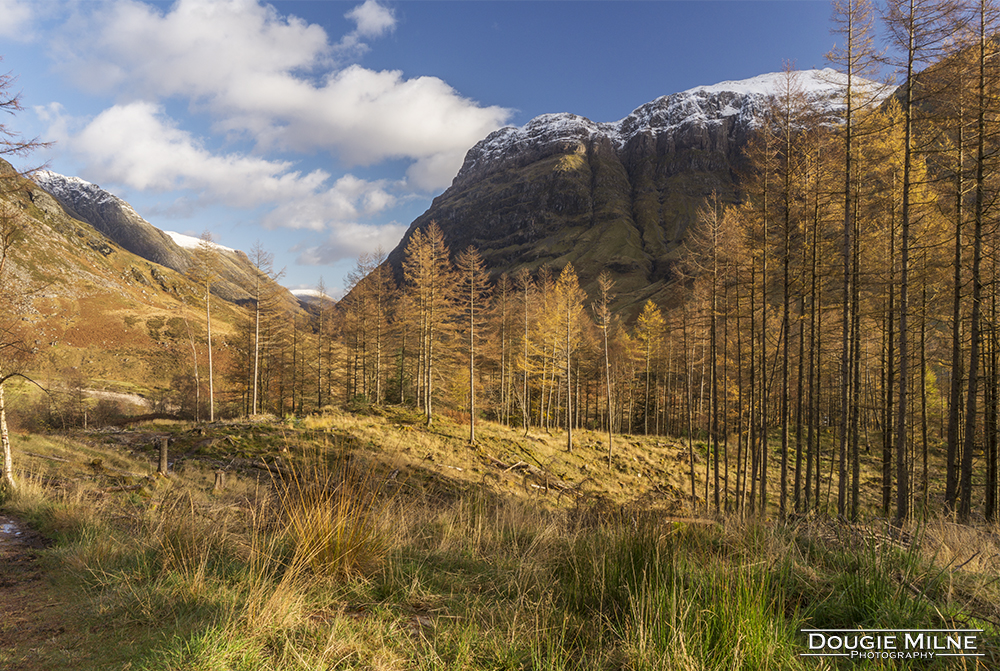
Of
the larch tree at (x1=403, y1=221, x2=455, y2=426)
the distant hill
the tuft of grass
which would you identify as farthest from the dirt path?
the distant hill

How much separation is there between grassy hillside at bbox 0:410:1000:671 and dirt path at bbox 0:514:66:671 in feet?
0.08

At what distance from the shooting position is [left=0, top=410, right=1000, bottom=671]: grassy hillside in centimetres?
231

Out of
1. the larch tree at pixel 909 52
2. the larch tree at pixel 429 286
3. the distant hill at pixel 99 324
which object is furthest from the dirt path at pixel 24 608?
the distant hill at pixel 99 324

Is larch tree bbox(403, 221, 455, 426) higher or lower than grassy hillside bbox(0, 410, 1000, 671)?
higher

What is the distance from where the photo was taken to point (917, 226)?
13453 millimetres

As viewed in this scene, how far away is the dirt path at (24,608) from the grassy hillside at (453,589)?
25mm

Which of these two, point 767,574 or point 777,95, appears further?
point 777,95

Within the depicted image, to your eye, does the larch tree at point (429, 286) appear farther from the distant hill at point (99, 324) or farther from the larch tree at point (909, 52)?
the larch tree at point (909, 52)

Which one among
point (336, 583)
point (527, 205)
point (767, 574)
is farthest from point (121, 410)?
point (527, 205)

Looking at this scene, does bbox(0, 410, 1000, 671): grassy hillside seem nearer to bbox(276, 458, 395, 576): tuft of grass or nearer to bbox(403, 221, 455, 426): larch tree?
bbox(276, 458, 395, 576): tuft of grass

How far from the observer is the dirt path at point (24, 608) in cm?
254

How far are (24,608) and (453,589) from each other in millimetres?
3461

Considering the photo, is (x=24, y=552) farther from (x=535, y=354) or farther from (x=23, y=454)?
(x=535, y=354)

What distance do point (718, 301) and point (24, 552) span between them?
2101 cm
